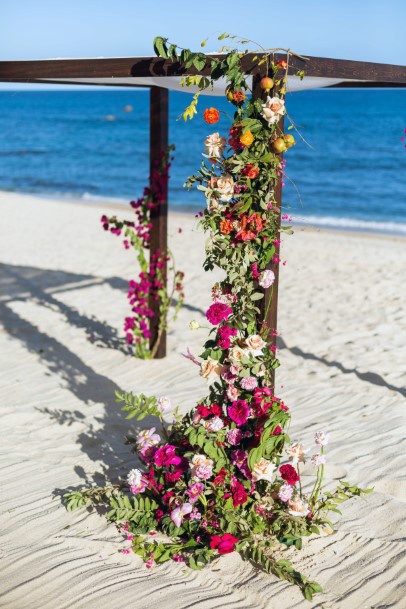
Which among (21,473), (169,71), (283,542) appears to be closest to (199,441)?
(283,542)

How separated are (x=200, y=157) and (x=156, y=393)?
30011 mm

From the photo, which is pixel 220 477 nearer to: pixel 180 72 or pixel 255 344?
pixel 255 344

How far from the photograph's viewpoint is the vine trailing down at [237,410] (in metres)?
3.43

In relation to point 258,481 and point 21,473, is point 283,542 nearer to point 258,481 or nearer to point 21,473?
point 258,481

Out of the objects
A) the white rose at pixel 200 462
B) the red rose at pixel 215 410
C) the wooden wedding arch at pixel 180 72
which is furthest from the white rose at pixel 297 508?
the wooden wedding arch at pixel 180 72

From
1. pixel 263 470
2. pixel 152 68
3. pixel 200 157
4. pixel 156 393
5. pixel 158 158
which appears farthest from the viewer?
pixel 200 157

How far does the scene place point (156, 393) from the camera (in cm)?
597

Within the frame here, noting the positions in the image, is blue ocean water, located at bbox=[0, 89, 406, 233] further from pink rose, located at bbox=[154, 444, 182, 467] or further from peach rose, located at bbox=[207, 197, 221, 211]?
pink rose, located at bbox=[154, 444, 182, 467]

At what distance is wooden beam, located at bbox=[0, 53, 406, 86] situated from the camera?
3.63 metres

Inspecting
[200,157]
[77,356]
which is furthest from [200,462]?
[200,157]

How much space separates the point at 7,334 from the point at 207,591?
4691 millimetres

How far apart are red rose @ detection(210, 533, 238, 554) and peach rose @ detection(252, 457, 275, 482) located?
316mm

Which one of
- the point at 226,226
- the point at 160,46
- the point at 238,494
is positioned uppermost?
the point at 160,46

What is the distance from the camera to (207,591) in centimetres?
334
